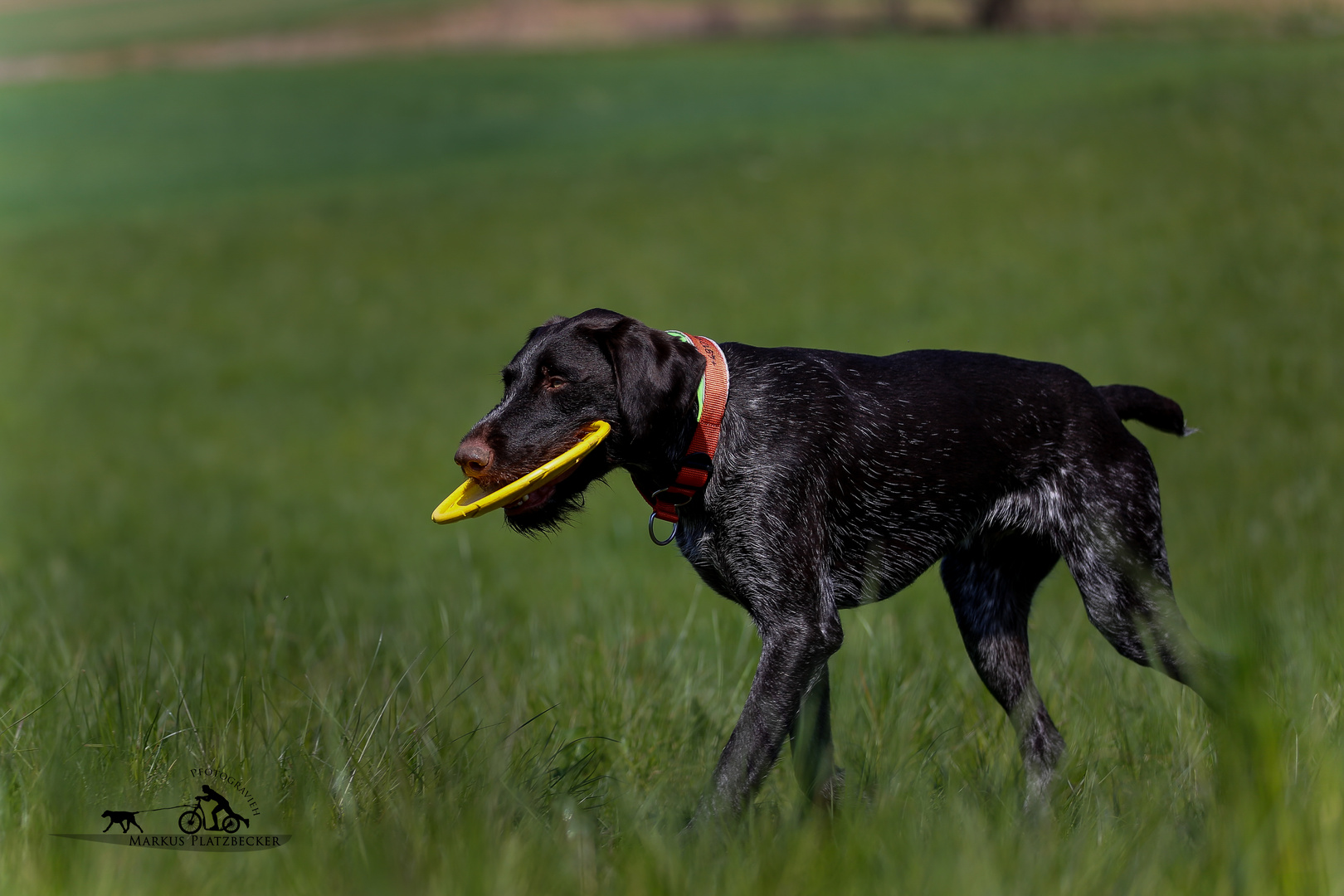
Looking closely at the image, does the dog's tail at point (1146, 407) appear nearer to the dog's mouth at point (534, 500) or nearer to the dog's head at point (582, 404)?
the dog's head at point (582, 404)

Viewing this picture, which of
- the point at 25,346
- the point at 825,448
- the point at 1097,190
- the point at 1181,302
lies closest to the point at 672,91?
the point at 1097,190

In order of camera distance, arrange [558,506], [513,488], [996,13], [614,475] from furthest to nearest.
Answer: [996,13] → [614,475] → [558,506] → [513,488]

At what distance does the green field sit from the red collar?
889mm

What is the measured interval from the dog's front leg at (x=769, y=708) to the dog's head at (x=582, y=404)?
0.69m

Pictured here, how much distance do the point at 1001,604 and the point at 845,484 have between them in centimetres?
89

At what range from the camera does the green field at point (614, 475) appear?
9.98ft

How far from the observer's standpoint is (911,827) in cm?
288

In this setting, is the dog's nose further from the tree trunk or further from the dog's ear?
the tree trunk

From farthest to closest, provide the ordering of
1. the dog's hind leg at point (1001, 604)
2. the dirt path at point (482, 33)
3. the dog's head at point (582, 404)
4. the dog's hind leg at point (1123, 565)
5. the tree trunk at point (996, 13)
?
the dirt path at point (482, 33) → the tree trunk at point (996, 13) → the dog's hind leg at point (1001, 604) → the dog's hind leg at point (1123, 565) → the dog's head at point (582, 404)

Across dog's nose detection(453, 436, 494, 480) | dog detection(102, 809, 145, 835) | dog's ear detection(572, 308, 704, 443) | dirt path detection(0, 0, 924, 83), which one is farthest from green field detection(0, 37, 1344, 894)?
dirt path detection(0, 0, 924, 83)

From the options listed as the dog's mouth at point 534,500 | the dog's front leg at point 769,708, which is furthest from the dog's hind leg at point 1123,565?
the dog's mouth at point 534,500

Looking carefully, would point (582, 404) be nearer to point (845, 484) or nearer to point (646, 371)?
point (646, 371)

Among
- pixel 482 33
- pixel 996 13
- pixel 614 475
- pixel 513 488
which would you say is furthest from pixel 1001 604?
pixel 482 33

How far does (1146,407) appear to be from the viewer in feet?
14.6
